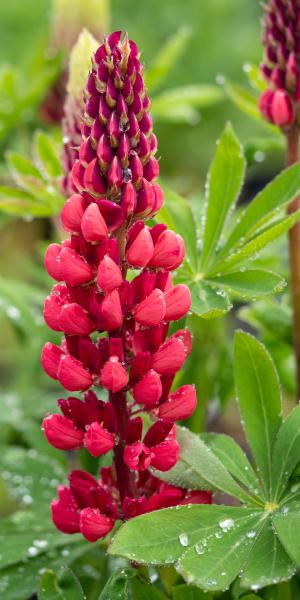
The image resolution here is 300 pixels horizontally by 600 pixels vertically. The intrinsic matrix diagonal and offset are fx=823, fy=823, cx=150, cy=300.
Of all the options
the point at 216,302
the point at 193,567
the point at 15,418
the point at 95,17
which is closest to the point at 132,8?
the point at 95,17

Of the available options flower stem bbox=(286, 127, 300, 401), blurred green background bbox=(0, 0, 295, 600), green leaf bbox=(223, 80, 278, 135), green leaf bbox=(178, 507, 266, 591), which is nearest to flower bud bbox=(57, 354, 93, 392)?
green leaf bbox=(178, 507, 266, 591)

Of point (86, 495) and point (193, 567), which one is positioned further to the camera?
point (86, 495)

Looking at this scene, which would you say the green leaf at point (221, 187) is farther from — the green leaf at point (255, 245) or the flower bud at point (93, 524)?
the flower bud at point (93, 524)

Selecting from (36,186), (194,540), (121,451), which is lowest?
(194,540)

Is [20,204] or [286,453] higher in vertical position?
[20,204]

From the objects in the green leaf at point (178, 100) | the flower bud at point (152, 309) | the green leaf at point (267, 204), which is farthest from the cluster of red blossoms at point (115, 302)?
the green leaf at point (178, 100)

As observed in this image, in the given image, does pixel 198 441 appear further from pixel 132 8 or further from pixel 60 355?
pixel 132 8

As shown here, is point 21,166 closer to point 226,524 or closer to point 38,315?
point 38,315

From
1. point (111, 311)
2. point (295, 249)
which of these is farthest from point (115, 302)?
point (295, 249)
